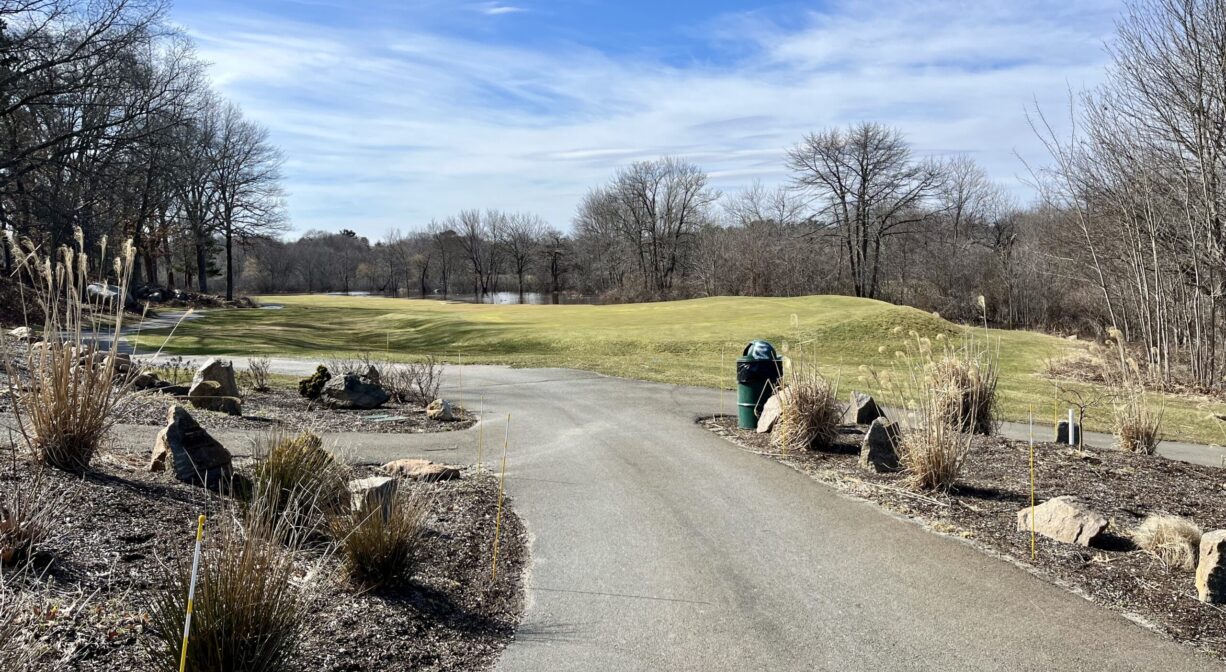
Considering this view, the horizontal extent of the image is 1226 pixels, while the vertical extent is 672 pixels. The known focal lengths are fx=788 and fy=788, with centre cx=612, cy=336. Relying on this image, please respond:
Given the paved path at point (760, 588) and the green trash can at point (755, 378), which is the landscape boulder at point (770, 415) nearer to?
the green trash can at point (755, 378)

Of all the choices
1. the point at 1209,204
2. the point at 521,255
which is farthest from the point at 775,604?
the point at 521,255

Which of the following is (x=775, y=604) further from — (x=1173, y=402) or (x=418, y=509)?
(x=1173, y=402)

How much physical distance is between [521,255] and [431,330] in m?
62.4

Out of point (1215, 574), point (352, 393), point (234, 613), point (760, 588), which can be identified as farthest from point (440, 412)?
point (1215, 574)

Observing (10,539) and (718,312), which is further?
(718,312)

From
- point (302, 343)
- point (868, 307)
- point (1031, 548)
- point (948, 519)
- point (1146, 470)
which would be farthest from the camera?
point (868, 307)

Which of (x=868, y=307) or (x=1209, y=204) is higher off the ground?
(x=1209, y=204)

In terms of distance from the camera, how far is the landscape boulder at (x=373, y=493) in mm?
5336

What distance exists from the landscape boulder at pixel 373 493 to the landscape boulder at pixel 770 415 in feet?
20.4

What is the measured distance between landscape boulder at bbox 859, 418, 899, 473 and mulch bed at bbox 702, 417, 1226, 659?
147mm

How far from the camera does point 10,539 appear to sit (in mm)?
4285

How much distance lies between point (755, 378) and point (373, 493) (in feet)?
22.6

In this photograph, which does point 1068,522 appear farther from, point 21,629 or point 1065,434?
point 21,629

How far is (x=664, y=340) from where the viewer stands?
26875 mm
